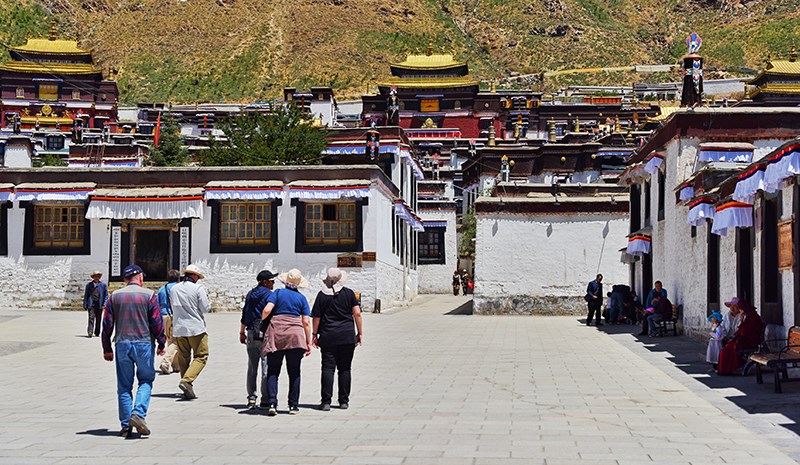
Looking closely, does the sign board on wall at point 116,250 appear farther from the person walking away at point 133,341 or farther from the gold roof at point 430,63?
the gold roof at point 430,63

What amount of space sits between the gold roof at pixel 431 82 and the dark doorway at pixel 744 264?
60.8 metres

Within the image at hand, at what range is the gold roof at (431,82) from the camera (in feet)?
255

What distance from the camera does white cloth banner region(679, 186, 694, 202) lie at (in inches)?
841

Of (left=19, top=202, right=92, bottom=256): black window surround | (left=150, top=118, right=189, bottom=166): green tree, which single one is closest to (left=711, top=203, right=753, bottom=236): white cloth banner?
(left=19, top=202, right=92, bottom=256): black window surround

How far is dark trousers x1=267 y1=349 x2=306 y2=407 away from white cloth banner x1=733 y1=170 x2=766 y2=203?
6838 mm

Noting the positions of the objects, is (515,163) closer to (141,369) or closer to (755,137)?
(755,137)

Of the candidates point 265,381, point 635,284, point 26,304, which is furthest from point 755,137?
point 26,304

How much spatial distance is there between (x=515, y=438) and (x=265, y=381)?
10.2ft

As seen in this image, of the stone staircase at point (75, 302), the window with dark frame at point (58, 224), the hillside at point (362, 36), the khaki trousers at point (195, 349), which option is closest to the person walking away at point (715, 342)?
the khaki trousers at point (195, 349)

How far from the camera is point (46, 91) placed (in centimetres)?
8281

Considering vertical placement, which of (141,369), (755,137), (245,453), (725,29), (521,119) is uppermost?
(725,29)

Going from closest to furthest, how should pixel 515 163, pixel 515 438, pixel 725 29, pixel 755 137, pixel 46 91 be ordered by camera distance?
pixel 515 438 → pixel 755 137 → pixel 515 163 → pixel 46 91 → pixel 725 29

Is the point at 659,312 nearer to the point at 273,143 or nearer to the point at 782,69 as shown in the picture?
the point at 273,143

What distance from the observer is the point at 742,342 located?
14609 mm
